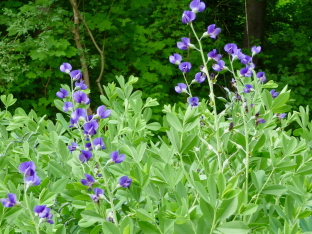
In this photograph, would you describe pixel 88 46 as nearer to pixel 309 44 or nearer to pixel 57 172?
pixel 309 44

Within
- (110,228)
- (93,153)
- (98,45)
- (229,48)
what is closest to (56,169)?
(93,153)

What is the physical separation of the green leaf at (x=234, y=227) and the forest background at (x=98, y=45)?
3.39 metres

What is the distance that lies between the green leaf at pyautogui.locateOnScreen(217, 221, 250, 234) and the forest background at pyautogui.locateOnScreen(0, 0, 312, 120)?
11.1 ft

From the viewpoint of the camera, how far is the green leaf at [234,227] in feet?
1.67

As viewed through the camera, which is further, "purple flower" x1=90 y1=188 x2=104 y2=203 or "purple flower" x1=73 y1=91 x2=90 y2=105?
"purple flower" x1=73 y1=91 x2=90 y2=105

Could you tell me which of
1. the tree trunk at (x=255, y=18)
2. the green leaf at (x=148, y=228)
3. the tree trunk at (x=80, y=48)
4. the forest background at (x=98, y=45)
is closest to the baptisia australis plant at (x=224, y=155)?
the green leaf at (x=148, y=228)

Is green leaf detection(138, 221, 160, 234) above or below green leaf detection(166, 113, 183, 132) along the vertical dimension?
below

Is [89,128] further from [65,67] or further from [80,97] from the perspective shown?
[65,67]

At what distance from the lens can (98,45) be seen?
498 cm

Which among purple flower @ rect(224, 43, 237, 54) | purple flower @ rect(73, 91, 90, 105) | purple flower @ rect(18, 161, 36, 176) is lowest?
purple flower @ rect(18, 161, 36, 176)

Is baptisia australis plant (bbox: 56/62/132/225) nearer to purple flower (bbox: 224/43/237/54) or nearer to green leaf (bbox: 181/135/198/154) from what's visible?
green leaf (bbox: 181/135/198/154)

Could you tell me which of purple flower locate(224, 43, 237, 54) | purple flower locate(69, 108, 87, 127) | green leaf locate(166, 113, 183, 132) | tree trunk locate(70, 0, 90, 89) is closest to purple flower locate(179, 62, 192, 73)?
purple flower locate(224, 43, 237, 54)

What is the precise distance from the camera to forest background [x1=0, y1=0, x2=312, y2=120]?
13.6 feet

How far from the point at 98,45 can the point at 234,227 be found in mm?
4744
